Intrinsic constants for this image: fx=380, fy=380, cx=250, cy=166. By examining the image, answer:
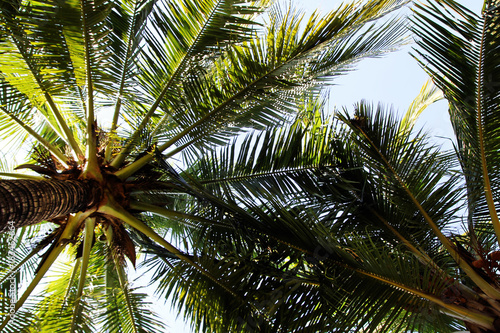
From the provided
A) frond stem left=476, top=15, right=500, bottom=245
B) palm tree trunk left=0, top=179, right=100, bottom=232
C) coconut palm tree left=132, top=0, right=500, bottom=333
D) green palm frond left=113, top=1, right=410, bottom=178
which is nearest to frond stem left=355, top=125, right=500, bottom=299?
coconut palm tree left=132, top=0, right=500, bottom=333

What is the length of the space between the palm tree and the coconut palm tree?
49 mm

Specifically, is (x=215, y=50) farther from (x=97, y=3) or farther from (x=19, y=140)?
(x=19, y=140)

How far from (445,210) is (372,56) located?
62.0 inches

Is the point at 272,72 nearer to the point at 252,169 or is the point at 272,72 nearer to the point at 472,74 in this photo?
the point at 252,169

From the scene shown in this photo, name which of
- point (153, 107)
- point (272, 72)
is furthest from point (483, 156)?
point (153, 107)

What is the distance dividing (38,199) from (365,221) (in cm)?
267

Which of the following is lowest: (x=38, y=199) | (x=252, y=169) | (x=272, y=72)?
(x=38, y=199)

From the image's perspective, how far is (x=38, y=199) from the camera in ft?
8.60

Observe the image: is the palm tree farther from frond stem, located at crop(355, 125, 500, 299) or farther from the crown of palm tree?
frond stem, located at crop(355, 125, 500, 299)

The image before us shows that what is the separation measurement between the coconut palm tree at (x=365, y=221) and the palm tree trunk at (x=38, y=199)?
730mm

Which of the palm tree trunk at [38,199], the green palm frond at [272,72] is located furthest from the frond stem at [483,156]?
the palm tree trunk at [38,199]

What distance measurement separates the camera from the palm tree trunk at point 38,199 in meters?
2.37

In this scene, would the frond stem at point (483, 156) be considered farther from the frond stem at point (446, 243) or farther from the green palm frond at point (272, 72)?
the green palm frond at point (272, 72)

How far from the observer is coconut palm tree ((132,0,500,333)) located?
2461mm
